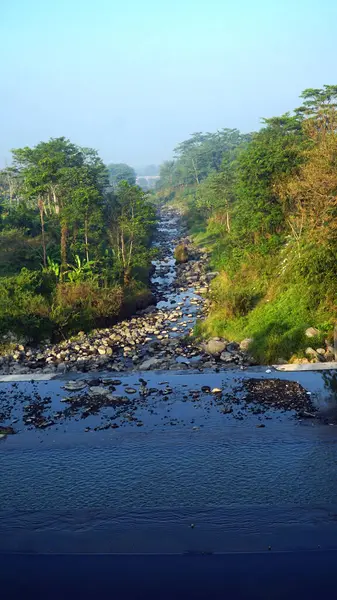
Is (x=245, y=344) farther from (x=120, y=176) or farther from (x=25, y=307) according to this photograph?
(x=120, y=176)

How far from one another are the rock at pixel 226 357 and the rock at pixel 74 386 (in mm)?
4404

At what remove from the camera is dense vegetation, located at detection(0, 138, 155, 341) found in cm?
2012

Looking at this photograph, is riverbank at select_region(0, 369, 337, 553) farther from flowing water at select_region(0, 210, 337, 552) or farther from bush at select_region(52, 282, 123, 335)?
bush at select_region(52, 282, 123, 335)

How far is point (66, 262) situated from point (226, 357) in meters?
10.2

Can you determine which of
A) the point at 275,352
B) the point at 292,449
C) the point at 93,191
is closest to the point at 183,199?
the point at 93,191

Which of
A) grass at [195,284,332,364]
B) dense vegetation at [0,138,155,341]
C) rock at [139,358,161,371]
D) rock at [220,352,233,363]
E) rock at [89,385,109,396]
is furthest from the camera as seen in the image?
dense vegetation at [0,138,155,341]

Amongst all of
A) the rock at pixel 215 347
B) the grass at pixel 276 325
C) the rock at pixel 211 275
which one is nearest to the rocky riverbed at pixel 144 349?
the rock at pixel 215 347

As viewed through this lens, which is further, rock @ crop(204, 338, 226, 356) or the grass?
rock @ crop(204, 338, 226, 356)

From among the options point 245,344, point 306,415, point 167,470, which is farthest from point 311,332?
point 167,470

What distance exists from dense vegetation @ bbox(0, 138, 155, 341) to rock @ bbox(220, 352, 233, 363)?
626 centimetres

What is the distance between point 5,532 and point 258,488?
14.0ft

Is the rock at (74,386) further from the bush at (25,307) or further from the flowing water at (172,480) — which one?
the bush at (25,307)

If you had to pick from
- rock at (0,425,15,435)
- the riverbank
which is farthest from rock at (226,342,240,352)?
rock at (0,425,15,435)

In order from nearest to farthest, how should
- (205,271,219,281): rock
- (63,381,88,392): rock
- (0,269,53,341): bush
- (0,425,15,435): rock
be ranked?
(0,425,15,435): rock
(63,381,88,392): rock
(0,269,53,341): bush
(205,271,219,281): rock
